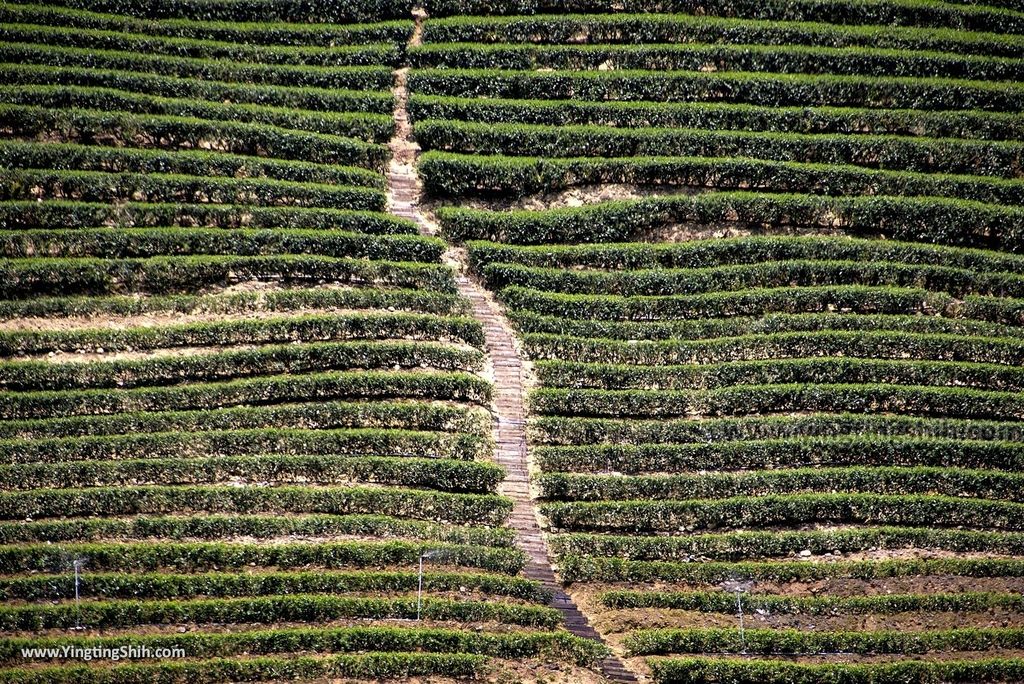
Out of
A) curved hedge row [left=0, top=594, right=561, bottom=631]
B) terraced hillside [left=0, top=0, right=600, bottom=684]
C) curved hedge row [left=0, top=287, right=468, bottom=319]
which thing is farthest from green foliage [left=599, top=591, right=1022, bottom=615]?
curved hedge row [left=0, top=287, right=468, bottom=319]

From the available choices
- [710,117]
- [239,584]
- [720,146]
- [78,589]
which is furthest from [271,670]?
[710,117]

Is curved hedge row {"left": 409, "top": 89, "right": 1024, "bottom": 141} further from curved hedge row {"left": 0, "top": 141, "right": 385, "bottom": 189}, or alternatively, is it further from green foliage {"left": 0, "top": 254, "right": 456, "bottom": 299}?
Answer: green foliage {"left": 0, "top": 254, "right": 456, "bottom": 299}

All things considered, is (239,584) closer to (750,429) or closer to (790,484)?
(750,429)

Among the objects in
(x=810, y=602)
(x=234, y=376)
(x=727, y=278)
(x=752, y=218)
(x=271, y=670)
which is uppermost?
(x=752, y=218)

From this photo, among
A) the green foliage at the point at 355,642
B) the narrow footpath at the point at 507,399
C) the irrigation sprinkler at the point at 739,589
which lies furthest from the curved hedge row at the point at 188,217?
the irrigation sprinkler at the point at 739,589

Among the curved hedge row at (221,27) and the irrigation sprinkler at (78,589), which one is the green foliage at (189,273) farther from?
the irrigation sprinkler at (78,589)

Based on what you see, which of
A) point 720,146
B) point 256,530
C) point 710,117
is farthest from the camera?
point 710,117

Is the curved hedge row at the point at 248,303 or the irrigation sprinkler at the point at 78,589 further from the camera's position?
the curved hedge row at the point at 248,303
